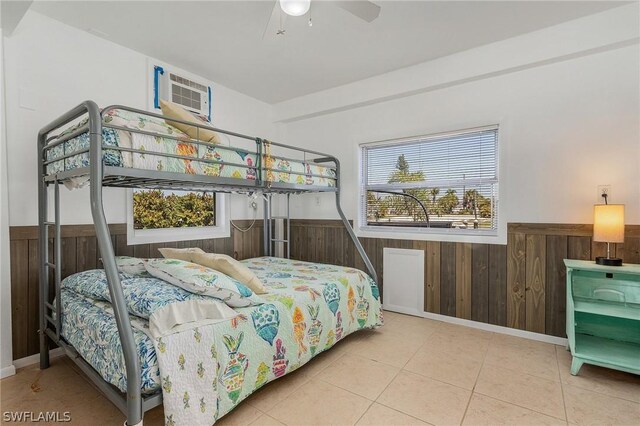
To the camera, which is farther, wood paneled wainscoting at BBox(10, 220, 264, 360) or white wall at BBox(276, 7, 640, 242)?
white wall at BBox(276, 7, 640, 242)

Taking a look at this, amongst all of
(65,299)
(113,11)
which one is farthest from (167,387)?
(113,11)

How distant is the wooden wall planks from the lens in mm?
2326

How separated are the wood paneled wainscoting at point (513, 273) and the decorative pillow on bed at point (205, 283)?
207cm

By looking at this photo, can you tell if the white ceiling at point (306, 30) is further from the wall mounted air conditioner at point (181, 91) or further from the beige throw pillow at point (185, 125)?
the beige throw pillow at point (185, 125)

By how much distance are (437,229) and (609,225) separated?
1382mm

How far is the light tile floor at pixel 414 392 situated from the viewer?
68.8 inches

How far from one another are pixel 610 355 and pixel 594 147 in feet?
5.15

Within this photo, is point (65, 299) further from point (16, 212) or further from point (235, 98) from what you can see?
point (235, 98)

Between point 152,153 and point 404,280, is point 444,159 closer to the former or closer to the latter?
point 404,280

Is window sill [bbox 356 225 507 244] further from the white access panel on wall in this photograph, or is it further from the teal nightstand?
the teal nightstand

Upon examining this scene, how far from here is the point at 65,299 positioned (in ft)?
6.69

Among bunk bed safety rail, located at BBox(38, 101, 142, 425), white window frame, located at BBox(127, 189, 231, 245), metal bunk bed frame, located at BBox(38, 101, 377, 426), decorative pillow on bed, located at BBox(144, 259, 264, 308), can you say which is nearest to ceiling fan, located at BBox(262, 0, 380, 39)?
metal bunk bed frame, located at BBox(38, 101, 377, 426)

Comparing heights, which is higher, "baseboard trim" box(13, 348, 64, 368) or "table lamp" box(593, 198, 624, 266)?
"table lamp" box(593, 198, 624, 266)

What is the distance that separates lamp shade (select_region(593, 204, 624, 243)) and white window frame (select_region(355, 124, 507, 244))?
0.71 metres
